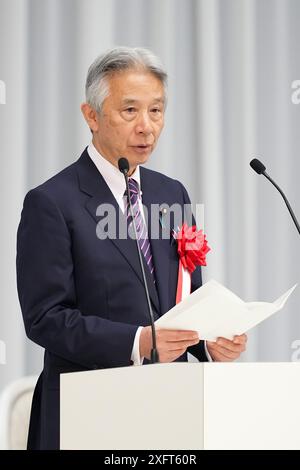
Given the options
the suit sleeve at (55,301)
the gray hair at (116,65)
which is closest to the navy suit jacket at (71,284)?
the suit sleeve at (55,301)

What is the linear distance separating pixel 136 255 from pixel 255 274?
58.3 inches

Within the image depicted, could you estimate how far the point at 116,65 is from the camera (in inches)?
83.6

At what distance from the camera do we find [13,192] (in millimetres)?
3180

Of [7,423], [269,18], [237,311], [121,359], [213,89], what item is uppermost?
[269,18]

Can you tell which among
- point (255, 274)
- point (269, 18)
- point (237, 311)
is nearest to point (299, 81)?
point (269, 18)

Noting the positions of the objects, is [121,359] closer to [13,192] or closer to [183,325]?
[183,325]

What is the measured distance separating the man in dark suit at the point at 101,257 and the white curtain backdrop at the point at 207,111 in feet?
3.59

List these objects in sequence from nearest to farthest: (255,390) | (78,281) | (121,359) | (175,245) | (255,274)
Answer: (255,390) < (121,359) < (78,281) < (175,245) < (255,274)

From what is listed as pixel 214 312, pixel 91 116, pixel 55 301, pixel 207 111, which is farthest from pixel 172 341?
pixel 207 111

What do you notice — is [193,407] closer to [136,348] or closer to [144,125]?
[136,348]

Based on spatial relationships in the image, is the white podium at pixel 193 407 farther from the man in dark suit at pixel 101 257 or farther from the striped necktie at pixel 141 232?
the striped necktie at pixel 141 232

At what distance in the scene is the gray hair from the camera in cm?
212

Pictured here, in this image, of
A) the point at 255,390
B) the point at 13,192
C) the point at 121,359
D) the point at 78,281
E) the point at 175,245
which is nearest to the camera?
the point at 255,390

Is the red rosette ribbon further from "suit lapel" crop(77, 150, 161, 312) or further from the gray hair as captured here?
the gray hair
